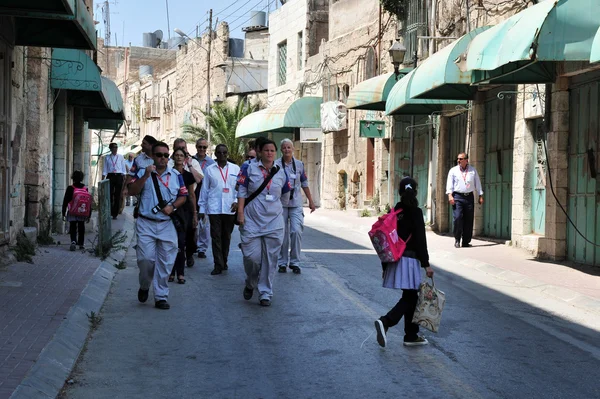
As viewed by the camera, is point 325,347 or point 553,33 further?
point 553,33

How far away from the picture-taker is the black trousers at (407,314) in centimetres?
760

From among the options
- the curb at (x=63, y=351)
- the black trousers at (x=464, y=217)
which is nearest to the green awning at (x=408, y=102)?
the black trousers at (x=464, y=217)

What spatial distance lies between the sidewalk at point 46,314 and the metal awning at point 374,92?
10.5 meters

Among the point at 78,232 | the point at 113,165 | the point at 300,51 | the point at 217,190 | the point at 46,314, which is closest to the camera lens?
the point at 46,314

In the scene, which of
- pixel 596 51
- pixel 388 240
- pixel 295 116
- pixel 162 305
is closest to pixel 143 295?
pixel 162 305

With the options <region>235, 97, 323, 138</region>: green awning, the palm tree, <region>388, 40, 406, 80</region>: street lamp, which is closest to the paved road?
<region>388, 40, 406, 80</region>: street lamp

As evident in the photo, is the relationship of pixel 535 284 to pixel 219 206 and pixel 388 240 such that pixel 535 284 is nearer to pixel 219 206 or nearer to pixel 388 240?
pixel 219 206

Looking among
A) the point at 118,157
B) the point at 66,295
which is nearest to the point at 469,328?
the point at 66,295

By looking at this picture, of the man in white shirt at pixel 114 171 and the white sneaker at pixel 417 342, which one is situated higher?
the man in white shirt at pixel 114 171

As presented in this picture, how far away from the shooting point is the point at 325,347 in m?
7.63

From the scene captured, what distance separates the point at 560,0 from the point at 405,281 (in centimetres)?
584

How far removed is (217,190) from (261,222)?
3.11 metres

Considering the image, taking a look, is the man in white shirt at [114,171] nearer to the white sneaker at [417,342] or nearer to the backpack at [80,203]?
the backpack at [80,203]

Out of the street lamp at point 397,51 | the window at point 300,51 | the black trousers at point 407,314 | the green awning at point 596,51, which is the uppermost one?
the window at point 300,51
